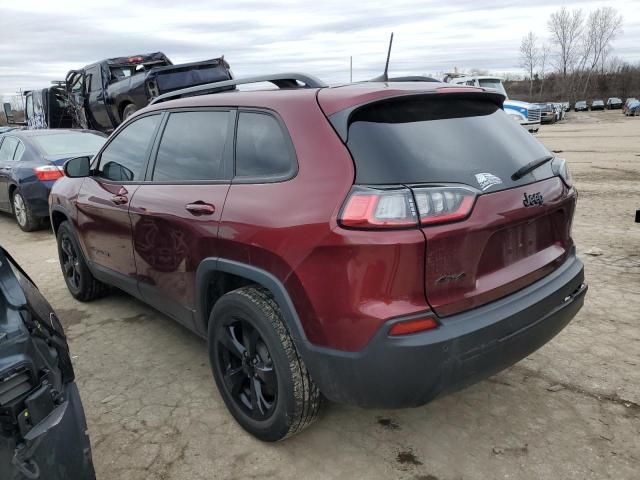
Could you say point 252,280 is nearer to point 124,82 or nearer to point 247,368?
point 247,368

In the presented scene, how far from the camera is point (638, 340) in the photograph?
3588 millimetres

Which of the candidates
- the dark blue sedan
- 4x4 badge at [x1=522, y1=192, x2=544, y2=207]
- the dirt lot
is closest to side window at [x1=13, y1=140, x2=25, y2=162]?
the dark blue sedan

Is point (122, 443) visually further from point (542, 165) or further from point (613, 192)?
point (613, 192)

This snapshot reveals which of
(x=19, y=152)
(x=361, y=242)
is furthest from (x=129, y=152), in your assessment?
(x=19, y=152)

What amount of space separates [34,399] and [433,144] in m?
1.80

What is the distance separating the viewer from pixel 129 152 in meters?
3.75

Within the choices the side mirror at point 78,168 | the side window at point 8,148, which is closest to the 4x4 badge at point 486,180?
the side mirror at point 78,168

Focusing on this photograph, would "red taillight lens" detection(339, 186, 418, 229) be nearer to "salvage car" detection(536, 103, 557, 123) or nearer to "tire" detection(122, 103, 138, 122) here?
"tire" detection(122, 103, 138, 122)

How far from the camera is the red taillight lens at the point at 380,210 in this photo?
2043 millimetres

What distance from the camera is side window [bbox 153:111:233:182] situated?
2.88m

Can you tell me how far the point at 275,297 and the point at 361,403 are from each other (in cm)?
60

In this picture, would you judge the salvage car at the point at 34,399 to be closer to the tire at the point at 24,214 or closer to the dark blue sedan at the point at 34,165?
the dark blue sedan at the point at 34,165

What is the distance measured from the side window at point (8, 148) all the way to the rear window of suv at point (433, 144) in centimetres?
816

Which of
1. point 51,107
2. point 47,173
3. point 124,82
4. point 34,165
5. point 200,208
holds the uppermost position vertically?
point 124,82
